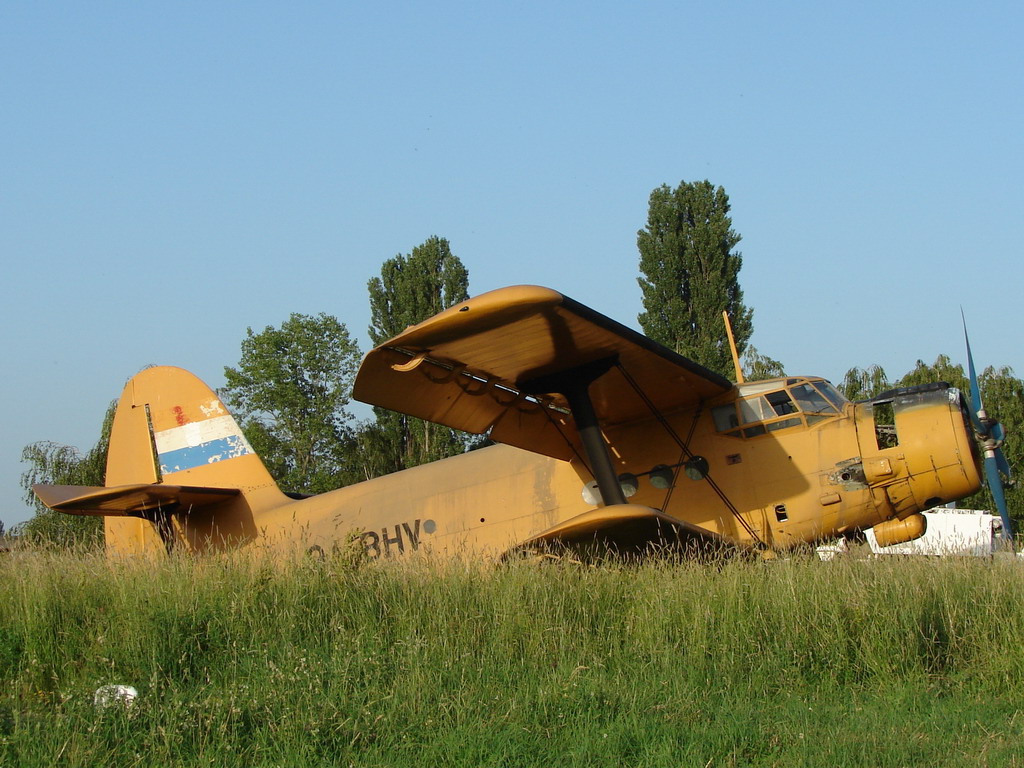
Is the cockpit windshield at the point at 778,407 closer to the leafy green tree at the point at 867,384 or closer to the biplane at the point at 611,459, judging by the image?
the biplane at the point at 611,459

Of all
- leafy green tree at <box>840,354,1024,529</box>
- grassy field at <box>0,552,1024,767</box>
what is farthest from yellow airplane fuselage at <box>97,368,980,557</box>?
leafy green tree at <box>840,354,1024,529</box>

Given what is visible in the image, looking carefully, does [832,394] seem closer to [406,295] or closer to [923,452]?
[923,452]

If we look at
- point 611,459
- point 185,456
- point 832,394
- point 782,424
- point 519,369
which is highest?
point 519,369

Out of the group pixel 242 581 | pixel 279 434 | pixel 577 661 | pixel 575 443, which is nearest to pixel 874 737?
pixel 577 661

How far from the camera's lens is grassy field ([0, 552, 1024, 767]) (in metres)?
5.28

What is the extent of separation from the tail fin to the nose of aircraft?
8559 millimetres

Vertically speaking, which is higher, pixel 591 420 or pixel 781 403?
pixel 591 420

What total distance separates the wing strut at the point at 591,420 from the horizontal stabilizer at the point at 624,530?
0.99 meters

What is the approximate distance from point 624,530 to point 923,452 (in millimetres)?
4061

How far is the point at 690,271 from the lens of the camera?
3766cm

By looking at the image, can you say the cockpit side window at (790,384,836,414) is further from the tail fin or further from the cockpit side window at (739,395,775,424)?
the tail fin

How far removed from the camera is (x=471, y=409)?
1209 cm

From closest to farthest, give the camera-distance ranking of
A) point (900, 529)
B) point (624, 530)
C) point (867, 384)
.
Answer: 1. point (624, 530)
2. point (900, 529)
3. point (867, 384)

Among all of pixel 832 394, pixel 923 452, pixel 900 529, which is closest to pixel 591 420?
pixel 832 394
